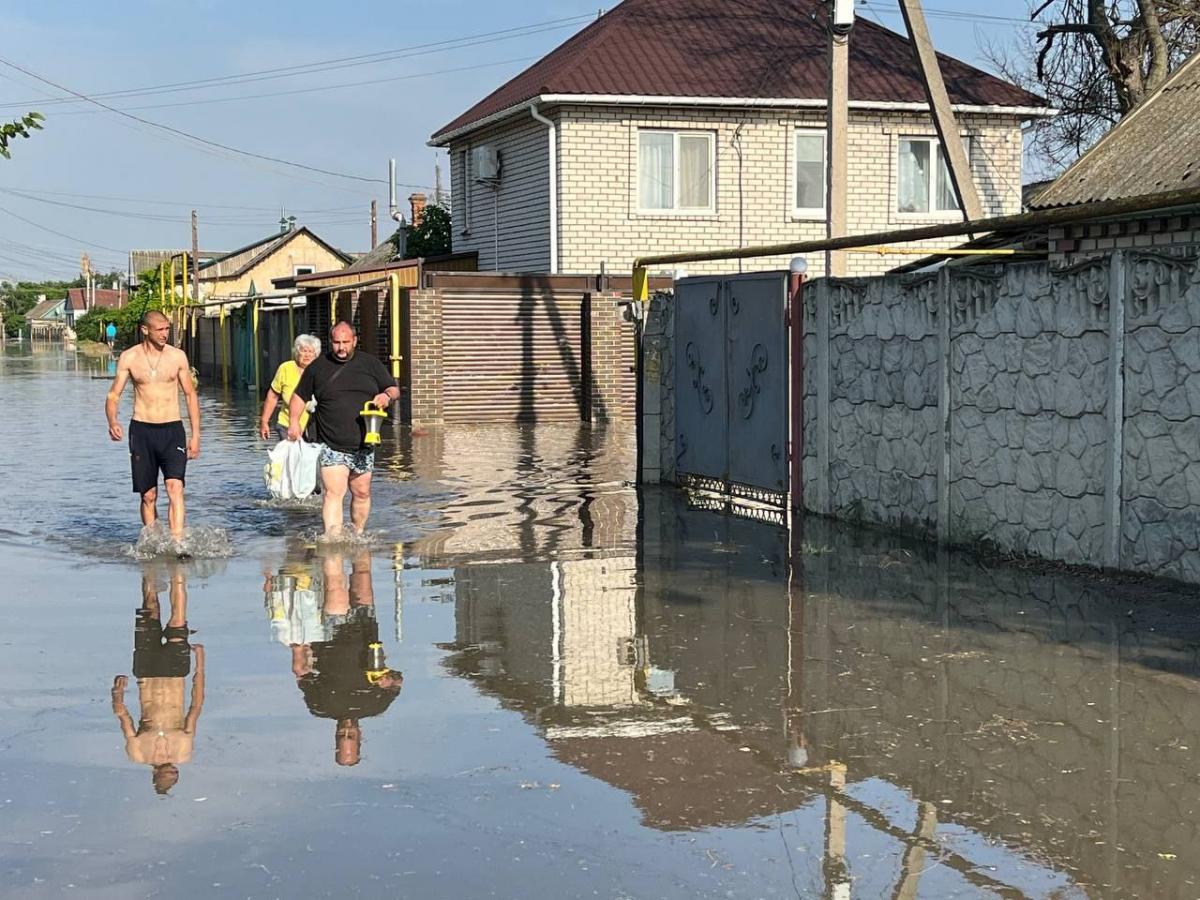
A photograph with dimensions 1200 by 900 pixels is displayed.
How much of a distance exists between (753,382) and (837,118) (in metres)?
6.46

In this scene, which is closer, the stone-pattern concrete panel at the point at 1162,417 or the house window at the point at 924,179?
the stone-pattern concrete panel at the point at 1162,417

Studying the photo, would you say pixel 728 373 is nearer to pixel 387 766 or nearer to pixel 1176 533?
pixel 1176 533

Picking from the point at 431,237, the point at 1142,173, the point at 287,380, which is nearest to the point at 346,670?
the point at 287,380

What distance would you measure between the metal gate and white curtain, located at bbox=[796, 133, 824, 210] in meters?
15.7

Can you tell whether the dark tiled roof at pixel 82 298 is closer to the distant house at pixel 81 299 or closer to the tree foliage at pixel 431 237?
the distant house at pixel 81 299

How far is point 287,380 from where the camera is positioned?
13.7m

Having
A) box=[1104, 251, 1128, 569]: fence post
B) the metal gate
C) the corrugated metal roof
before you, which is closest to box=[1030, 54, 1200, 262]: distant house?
the corrugated metal roof

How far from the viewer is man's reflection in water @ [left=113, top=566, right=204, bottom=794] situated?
6.00 m

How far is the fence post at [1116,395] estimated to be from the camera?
9.29m

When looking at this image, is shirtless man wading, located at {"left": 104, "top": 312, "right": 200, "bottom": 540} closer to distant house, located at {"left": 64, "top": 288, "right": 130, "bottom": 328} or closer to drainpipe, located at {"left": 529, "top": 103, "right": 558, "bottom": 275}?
drainpipe, located at {"left": 529, "top": 103, "right": 558, "bottom": 275}

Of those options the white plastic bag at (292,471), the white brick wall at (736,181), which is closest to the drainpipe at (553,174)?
the white brick wall at (736,181)

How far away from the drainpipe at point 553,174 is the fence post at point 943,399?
17.9 m

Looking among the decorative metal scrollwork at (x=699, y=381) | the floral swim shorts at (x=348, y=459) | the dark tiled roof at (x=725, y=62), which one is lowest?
the floral swim shorts at (x=348, y=459)

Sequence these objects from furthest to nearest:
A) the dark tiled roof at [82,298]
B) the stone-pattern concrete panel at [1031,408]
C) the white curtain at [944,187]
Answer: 1. the dark tiled roof at [82,298]
2. the white curtain at [944,187]
3. the stone-pattern concrete panel at [1031,408]
